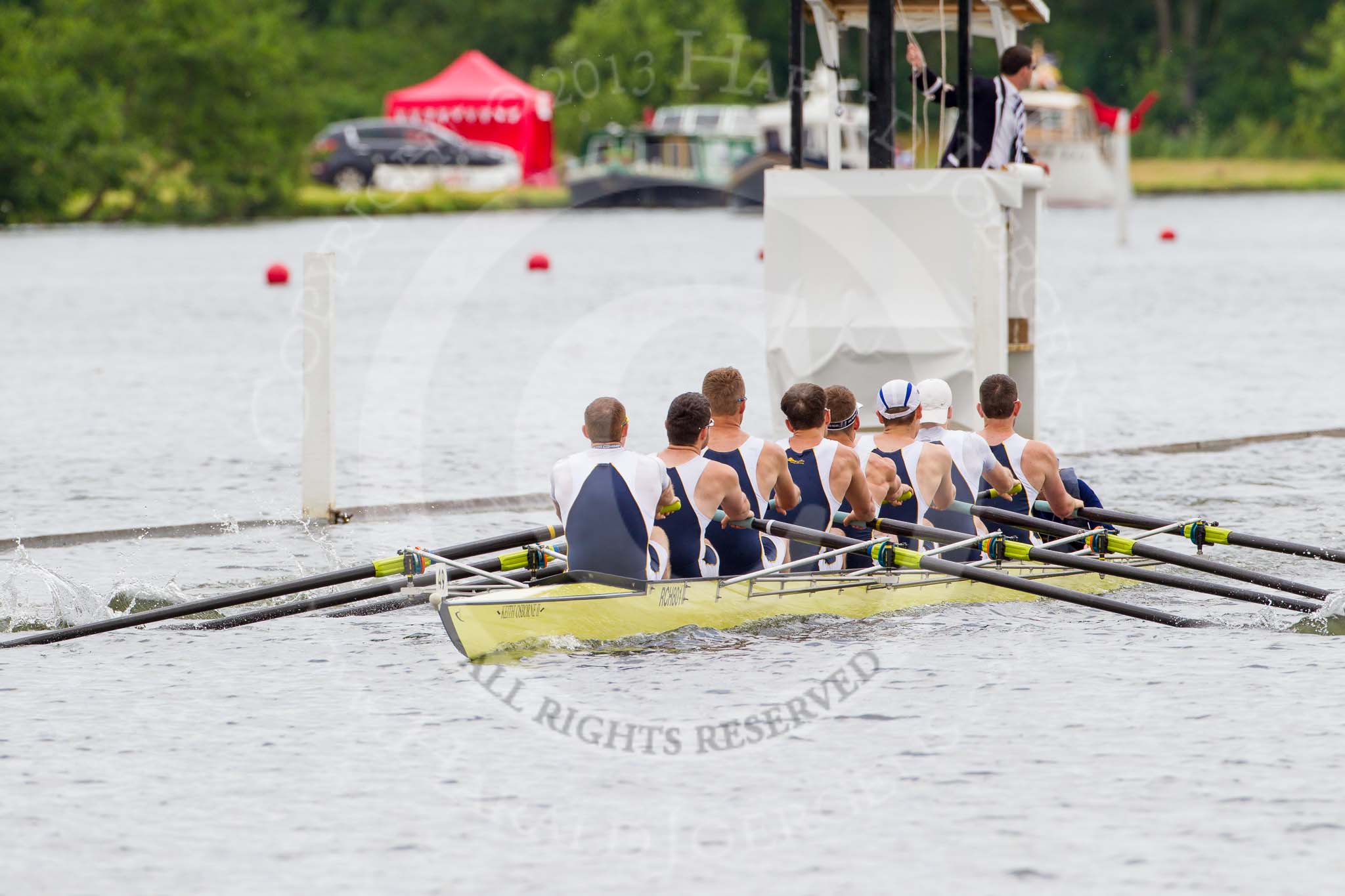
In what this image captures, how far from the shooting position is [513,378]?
21.7 m

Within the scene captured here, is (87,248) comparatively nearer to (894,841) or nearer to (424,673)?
(424,673)

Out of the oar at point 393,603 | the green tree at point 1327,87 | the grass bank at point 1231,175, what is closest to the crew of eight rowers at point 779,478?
the oar at point 393,603

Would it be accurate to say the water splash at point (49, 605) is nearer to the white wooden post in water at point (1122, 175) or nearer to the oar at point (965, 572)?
the oar at point (965, 572)

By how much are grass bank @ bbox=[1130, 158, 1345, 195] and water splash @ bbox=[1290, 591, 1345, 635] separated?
5708 cm

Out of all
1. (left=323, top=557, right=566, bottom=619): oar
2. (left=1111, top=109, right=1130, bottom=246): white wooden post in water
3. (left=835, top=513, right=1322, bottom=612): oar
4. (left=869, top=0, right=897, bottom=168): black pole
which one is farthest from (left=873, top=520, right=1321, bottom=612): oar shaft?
(left=1111, top=109, right=1130, bottom=246): white wooden post in water

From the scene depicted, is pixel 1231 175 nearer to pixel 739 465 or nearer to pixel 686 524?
pixel 739 465

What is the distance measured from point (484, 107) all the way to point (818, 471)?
177 feet

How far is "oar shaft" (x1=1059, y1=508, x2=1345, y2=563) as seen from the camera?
34.3 feet

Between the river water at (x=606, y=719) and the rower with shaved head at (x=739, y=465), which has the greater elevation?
the rower with shaved head at (x=739, y=465)

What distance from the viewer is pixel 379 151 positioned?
200ft

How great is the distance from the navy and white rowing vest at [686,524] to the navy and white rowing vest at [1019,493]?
1776 mm

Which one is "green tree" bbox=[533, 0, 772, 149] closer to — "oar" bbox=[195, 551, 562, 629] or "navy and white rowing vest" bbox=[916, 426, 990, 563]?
"navy and white rowing vest" bbox=[916, 426, 990, 563]

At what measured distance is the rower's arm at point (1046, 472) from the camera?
10.6 metres

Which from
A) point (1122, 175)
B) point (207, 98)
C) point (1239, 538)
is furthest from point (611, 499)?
point (207, 98)
